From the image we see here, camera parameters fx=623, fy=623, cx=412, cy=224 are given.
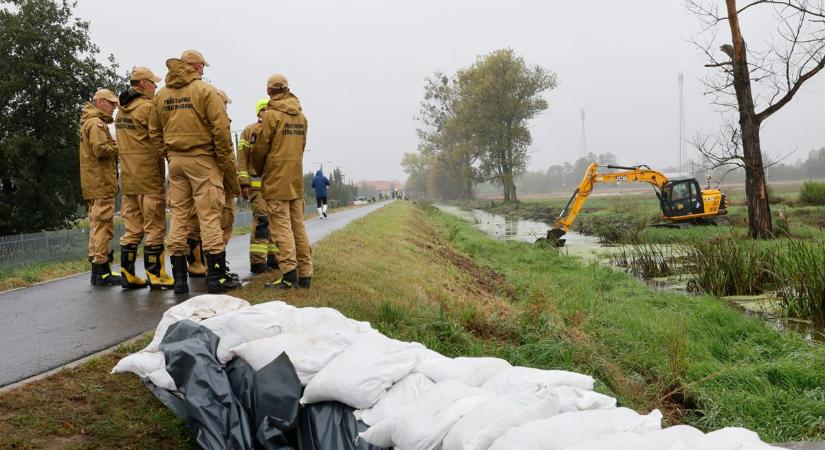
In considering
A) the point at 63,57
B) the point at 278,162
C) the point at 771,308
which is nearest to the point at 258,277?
the point at 278,162

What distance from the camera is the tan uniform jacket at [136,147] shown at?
22.0 ft

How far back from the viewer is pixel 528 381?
2.96 m

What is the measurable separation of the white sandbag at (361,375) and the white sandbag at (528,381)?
0.48 meters

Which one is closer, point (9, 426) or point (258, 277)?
point (9, 426)

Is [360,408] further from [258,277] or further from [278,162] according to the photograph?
[258,277]

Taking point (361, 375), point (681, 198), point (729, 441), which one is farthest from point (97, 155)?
point (681, 198)

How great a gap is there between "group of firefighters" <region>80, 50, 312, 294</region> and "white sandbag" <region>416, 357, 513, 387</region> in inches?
134

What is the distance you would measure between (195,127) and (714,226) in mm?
20542

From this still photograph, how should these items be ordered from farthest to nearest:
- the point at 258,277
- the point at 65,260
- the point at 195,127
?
the point at 65,260 < the point at 258,277 < the point at 195,127

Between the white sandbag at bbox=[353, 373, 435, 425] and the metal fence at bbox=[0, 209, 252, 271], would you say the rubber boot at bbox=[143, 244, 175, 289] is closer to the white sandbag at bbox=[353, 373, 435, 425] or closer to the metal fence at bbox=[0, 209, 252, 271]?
the white sandbag at bbox=[353, 373, 435, 425]

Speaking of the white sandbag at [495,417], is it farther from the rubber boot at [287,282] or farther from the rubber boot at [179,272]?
the rubber boot at [179,272]

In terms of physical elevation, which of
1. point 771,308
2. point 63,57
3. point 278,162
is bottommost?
point 771,308

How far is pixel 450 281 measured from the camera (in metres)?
10.3

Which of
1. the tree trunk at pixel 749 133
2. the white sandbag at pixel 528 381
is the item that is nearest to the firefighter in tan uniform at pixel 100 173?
the white sandbag at pixel 528 381
